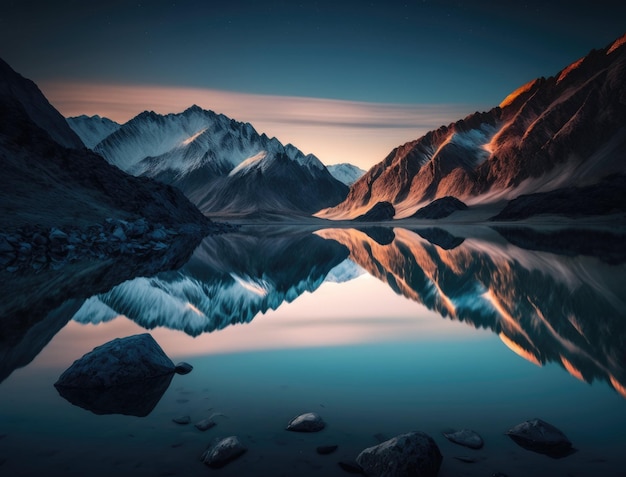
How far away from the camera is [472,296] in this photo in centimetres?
1553

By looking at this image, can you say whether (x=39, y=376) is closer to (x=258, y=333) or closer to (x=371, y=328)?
(x=258, y=333)

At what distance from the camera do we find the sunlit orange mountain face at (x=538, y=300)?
9.06 m

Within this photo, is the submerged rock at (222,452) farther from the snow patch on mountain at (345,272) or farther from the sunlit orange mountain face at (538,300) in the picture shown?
the snow patch on mountain at (345,272)

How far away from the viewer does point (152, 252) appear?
3384 cm

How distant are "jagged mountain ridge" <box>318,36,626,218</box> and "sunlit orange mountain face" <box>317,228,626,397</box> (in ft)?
302

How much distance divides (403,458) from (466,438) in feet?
3.66

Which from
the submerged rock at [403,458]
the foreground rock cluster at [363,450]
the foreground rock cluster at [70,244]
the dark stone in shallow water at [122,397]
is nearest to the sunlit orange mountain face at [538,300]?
the foreground rock cluster at [363,450]

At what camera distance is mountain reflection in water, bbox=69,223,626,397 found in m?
9.77

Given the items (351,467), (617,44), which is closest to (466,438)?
(351,467)

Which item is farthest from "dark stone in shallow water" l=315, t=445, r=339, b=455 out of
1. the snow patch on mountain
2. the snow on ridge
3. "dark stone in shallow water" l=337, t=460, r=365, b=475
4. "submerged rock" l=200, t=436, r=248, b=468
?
the snow on ridge

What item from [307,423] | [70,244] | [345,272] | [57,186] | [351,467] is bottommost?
[351,467]

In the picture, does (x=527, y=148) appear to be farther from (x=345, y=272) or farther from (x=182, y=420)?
(x=182, y=420)

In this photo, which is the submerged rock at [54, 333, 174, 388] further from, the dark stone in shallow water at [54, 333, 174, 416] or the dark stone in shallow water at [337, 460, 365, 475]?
the dark stone in shallow water at [337, 460, 365, 475]

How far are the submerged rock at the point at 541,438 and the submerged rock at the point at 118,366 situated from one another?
5.80 m
